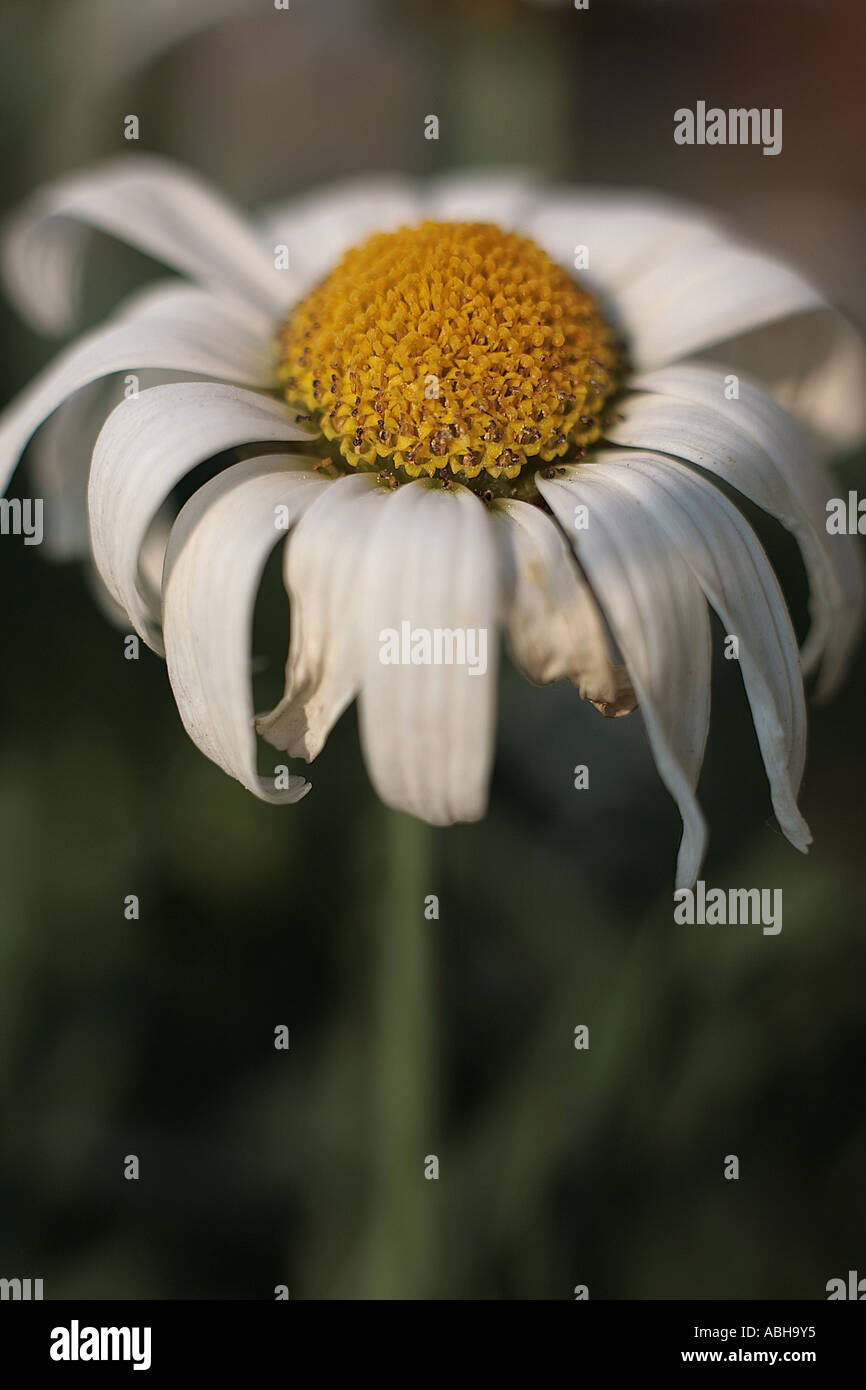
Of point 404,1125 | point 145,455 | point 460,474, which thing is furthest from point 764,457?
point 404,1125

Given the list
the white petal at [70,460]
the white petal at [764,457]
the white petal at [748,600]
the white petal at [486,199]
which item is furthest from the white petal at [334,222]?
the white petal at [748,600]

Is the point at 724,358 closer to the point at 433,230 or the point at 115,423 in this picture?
the point at 433,230

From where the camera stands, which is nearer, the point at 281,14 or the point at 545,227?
the point at 545,227

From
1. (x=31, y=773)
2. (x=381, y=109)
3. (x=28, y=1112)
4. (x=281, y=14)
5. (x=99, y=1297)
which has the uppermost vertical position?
(x=281, y=14)

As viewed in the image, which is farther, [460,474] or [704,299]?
[704,299]

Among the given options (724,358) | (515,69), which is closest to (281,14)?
(515,69)

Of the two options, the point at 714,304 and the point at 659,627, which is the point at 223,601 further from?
the point at 714,304
